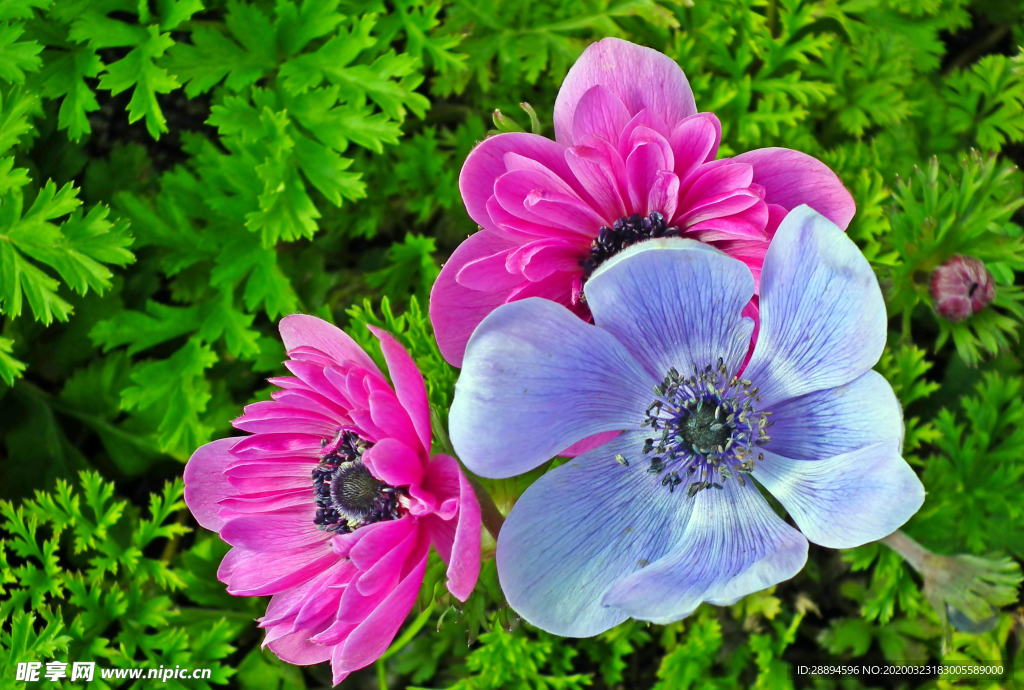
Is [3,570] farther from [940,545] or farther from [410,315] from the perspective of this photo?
[940,545]

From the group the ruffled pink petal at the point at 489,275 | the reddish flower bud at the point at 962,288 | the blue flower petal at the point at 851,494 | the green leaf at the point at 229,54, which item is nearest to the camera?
the blue flower petal at the point at 851,494

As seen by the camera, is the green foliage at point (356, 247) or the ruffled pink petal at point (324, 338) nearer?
the ruffled pink petal at point (324, 338)

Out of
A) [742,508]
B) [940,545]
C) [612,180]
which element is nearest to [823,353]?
[742,508]

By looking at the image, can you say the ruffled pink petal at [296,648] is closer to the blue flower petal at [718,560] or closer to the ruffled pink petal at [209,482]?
the ruffled pink petal at [209,482]

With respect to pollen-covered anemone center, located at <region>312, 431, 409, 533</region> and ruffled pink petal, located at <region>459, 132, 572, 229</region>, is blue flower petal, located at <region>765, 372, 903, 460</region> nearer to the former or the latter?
ruffled pink petal, located at <region>459, 132, 572, 229</region>

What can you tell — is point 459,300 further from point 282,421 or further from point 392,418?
point 282,421

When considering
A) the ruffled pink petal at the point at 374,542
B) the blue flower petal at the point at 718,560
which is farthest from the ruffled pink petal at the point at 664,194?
the ruffled pink petal at the point at 374,542

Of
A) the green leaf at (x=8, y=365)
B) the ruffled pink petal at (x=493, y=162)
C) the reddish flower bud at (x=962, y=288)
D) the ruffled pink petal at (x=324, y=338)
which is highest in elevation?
the ruffled pink petal at (x=493, y=162)

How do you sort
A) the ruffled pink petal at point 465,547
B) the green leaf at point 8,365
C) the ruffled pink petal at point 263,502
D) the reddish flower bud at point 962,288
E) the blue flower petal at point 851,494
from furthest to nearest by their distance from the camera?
the green leaf at point 8,365 < the reddish flower bud at point 962,288 < the ruffled pink petal at point 263,502 < the ruffled pink petal at point 465,547 < the blue flower petal at point 851,494
